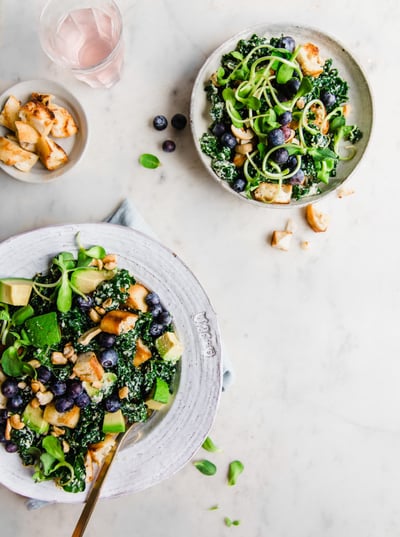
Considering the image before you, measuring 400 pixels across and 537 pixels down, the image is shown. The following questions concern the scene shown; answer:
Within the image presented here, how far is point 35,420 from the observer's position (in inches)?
64.9

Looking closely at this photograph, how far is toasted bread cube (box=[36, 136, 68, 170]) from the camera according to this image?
1.78 m

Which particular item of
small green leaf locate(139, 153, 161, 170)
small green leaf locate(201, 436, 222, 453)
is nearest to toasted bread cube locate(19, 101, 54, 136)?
small green leaf locate(139, 153, 161, 170)

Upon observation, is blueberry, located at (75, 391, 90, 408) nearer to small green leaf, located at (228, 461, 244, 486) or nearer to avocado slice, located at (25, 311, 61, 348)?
avocado slice, located at (25, 311, 61, 348)

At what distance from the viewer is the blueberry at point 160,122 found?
6.26ft

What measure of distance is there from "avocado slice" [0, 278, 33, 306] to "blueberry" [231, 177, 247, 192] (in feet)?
2.22

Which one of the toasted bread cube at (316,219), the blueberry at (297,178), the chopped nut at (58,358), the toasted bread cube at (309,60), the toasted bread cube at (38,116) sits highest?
the toasted bread cube at (309,60)

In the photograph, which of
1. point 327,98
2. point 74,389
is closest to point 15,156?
point 74,389

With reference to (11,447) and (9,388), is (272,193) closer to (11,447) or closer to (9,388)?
(9,388)

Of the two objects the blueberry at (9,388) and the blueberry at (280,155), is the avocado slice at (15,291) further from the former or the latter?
the blueberry at (280,155)

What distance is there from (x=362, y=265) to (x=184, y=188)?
26.5 inches

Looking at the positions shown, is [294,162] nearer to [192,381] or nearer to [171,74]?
[171,74]

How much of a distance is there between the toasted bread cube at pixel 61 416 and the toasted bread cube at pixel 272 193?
0.84 m

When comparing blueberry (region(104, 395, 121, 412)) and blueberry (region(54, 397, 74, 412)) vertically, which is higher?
blueberry (region(104, 395, 121, 412))

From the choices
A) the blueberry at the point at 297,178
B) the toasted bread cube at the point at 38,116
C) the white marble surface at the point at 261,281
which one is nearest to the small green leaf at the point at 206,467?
the white marble surface at the point at 261,281
